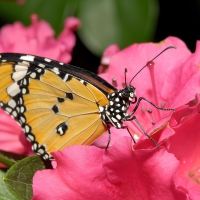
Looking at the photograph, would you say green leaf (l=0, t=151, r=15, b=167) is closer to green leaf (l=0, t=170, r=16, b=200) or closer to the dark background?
green leaf (l=0, t=170, r=16, b=200)

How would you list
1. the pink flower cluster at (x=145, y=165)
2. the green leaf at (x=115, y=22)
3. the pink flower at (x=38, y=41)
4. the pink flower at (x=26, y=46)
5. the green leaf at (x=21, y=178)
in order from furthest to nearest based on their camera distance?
the green leaf at (x=115, y=22)
the pink flower at (x=38, y=41)
the pink flower at (x=26, y=46)
the green leaf at (x=21, y=178)
the pink flower cluster at (x=145, y=165)

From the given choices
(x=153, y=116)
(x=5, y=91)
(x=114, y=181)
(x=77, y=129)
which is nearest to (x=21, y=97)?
(x=5, y=91)

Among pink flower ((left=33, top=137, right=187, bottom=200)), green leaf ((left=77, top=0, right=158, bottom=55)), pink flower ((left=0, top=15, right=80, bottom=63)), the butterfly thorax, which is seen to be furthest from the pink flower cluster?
green leaf ((left=77, top=0, right=158, bottom=55))

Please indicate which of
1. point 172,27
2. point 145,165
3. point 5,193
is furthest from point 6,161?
point 172,27

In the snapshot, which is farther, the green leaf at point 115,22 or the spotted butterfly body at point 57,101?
the green leaf at point 115,22

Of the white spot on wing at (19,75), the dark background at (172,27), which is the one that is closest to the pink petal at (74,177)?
the white spot on wing at (19,75)

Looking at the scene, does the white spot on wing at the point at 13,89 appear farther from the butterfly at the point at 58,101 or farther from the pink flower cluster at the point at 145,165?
the pink flower cluster at the point at 145,165

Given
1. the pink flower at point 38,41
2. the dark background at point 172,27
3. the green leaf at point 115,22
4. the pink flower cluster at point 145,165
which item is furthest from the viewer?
the dark background at point 172,27

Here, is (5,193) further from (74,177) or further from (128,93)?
(128,93)

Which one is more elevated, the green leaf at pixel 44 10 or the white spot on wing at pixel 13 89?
the green leaf at pixel 44 10
